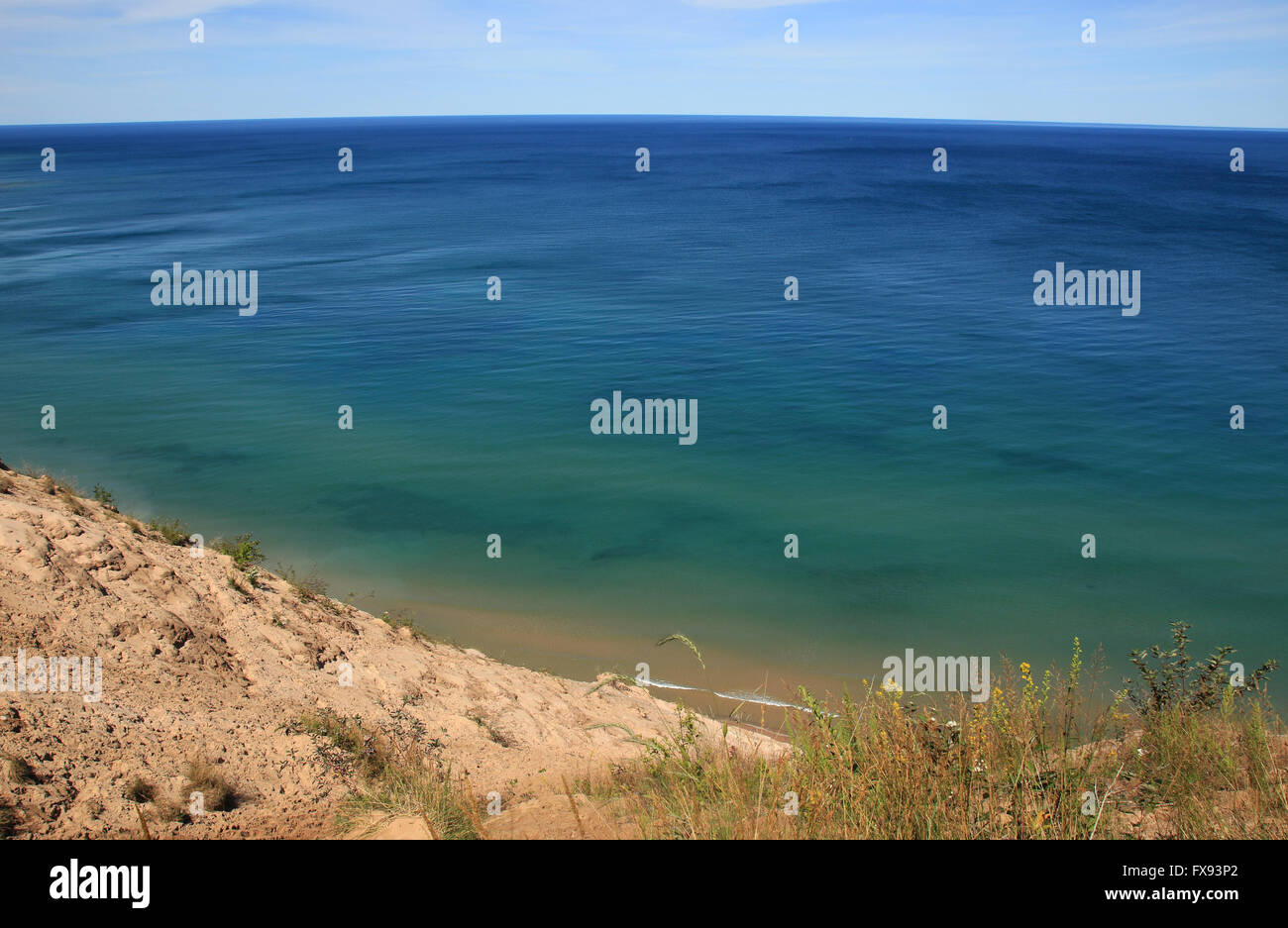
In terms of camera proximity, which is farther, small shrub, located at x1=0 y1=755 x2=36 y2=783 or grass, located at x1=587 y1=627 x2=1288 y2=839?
small shrub, located at x1=0 y1=755 x2=36 y2=783

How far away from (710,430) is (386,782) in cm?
1541

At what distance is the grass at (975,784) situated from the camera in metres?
4.52

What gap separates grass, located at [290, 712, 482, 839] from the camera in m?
5.71

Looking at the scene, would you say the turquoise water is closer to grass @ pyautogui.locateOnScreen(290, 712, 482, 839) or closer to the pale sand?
the pale sand

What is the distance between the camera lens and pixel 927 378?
2514cm

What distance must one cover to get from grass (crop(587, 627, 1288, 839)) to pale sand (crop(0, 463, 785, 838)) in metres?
0.81

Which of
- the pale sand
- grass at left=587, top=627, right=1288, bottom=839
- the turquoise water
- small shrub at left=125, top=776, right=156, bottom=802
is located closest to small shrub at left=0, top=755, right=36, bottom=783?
the pale sand

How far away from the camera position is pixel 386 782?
6.73 metres

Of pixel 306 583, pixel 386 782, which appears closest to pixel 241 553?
pixel 306 583

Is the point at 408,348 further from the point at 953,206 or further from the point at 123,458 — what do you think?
the point at 953,206

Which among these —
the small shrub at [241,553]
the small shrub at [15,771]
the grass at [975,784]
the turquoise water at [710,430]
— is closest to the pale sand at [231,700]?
the small shrub at [15,771]

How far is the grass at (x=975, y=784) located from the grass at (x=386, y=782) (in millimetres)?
1102
